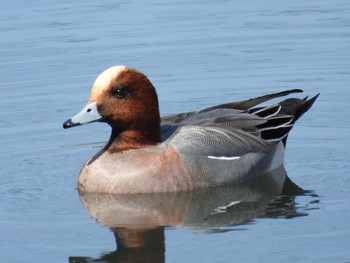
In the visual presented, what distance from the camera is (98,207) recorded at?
35.3 feet

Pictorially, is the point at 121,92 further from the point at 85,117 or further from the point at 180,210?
the point at 180,210

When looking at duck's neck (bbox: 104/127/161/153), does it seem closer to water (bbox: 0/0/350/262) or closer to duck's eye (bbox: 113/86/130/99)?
duck's eye (bbox: 113/86/130/99)

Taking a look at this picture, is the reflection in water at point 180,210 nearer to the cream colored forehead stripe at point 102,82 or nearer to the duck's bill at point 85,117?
the duck's bill at point 85,117

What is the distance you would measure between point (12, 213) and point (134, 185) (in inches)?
48.0

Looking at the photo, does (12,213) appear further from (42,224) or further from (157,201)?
(157,201)

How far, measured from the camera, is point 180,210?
34.7 feet

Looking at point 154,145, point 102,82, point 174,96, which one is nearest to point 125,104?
point 102,82

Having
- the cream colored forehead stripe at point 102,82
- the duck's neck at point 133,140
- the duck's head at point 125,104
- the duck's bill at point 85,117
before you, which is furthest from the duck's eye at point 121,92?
the duck's neck at point 133,140

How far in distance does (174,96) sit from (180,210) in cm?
358

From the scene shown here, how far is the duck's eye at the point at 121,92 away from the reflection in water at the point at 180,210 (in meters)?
0.95

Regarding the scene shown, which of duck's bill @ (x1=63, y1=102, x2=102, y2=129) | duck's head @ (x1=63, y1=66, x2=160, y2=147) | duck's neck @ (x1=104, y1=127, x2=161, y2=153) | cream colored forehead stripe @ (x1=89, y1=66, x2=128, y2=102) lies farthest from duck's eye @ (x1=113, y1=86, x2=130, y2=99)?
duck's neck @ (x1=104, y1=127, x2=161, y2=153)

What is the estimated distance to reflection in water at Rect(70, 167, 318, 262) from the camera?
946 cm

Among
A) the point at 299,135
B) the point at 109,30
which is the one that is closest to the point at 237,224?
Result: the point at 299,135

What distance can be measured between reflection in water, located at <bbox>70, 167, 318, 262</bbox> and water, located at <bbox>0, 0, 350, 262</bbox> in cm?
4
